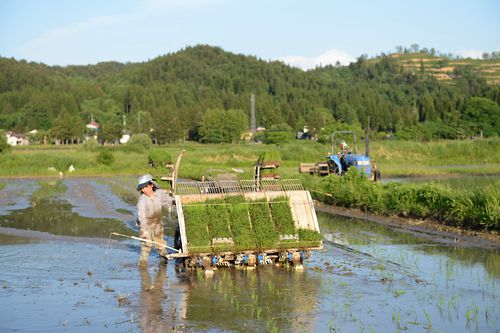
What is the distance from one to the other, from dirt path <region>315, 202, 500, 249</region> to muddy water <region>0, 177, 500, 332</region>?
0.45m

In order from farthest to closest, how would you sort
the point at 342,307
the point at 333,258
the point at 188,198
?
the point at 333,258 < the point at 188,198 < the point at 342,307

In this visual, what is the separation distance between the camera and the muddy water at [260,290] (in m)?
9.23

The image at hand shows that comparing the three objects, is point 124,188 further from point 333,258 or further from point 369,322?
point 369,322

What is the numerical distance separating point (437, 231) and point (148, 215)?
791 cm

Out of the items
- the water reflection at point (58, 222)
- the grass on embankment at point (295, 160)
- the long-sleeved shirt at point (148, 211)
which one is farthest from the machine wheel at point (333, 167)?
the long-sleeved shirt at point (148, 211)

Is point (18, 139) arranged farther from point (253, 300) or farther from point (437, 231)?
point (253, 300)

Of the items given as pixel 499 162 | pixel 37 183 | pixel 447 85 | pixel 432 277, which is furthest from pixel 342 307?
pixel 447 85

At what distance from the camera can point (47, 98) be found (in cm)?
15250

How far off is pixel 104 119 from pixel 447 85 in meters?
93.9

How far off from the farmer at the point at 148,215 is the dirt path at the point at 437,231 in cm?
670

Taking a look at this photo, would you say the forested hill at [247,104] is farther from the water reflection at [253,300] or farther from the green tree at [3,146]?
the water reflection at [253,300]

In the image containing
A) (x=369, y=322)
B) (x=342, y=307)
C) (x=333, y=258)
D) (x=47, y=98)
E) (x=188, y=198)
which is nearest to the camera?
(x=369, y=322)

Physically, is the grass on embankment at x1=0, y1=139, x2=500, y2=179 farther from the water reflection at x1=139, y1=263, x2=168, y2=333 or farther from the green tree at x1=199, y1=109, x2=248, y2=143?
the green tree at x1=199, y1=109, x2=248, y2=143

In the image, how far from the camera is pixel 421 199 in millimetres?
19172
